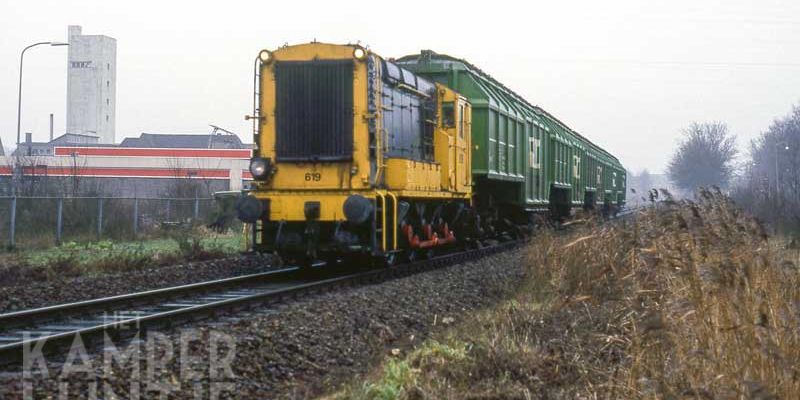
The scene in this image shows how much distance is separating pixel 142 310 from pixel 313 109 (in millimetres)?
5023

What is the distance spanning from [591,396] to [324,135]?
8.55 meters

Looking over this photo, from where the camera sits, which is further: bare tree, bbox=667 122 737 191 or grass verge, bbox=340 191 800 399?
bare tree, bbox=667 122 737 191

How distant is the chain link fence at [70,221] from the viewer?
19406mm

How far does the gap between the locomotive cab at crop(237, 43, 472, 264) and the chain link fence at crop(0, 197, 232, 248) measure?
18.3ft

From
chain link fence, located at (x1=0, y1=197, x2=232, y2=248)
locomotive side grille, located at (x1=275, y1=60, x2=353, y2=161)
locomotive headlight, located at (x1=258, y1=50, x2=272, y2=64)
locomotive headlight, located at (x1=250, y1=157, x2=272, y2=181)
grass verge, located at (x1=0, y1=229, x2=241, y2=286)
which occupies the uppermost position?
locomotive headlight, located at (x1=258, y1=50, x2=272, y2=64)

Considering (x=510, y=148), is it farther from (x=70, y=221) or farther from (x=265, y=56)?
(x=70, y=221)

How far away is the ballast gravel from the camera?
19.0ft

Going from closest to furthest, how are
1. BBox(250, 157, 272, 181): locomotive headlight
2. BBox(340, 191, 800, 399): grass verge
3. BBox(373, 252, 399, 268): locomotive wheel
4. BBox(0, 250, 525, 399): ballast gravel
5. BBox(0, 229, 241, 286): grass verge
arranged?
BBox(340, 191, 800, 399): grass verge, BBox(0, 250, 525, 399): ballast gravel, BBox(0, 229, 241, 286): grass verge, BBox(250, 157, 272, 181): locomotive headlight, BBox(373, 252, 399, 268): locomotive wheel

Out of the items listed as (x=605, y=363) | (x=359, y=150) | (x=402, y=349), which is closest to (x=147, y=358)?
(x=402, y=349)

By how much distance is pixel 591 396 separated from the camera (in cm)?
547

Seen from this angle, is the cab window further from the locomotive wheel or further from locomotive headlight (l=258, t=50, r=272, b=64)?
locomotive headlight (l=258, t=50, r=272, b=64)

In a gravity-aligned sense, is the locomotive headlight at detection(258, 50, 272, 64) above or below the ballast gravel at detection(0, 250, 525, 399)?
above

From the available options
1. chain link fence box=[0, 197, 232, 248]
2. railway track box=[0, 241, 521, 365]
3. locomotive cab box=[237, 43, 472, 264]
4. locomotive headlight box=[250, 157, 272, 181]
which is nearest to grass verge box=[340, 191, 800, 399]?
railway track box=[0, 241, 521, 365]

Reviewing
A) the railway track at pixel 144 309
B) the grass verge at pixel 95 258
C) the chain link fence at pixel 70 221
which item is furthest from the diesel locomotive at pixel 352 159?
the chain link fence at pixel 70 221
